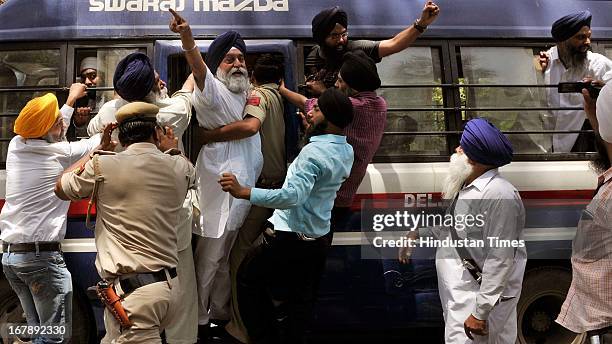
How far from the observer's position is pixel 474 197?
12.3ft

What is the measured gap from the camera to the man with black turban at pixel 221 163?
4414mm

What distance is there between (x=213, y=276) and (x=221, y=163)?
0.84 m

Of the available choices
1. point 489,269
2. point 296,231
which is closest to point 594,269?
point 489,269

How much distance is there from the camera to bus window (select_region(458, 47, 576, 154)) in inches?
211

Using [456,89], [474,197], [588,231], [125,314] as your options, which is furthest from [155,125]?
[456,89]

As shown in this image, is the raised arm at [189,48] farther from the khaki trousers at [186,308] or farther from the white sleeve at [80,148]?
the khaki trousers at [186,308]

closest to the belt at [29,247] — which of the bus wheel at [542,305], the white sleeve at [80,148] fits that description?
the white sleeve at [80,148]

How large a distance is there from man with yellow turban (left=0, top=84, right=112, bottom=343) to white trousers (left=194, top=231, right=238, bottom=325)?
3.08ft

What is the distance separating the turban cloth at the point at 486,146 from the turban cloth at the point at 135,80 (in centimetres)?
205

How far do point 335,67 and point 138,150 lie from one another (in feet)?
6.45

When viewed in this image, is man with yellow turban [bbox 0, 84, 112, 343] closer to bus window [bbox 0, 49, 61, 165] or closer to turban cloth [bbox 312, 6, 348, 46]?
bus window [bbox 0, 49, 61, 165]

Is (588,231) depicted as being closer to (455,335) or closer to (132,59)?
(455,335)

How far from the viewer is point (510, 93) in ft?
17.8

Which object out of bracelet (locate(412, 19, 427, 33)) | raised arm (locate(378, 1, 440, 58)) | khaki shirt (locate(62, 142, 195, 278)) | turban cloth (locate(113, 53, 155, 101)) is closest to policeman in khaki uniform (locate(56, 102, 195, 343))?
khaki shirt (locate(62, 142, 195, 278))
